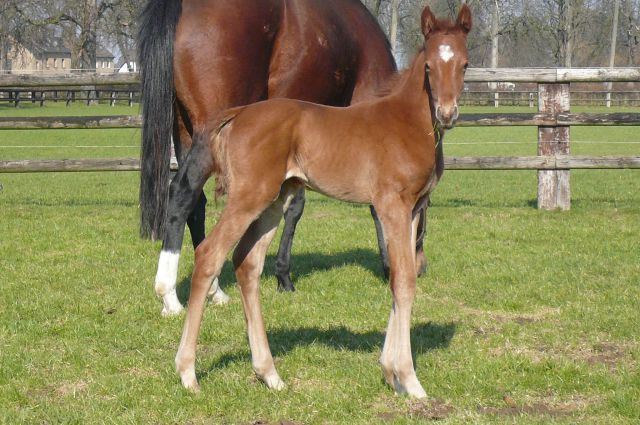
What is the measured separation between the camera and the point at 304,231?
9.23 metres

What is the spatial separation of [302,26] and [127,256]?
280 centimetres

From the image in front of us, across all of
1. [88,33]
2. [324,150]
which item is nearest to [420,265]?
[324,150]

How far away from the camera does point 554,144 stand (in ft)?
34.1

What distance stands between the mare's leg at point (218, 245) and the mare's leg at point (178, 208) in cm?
149

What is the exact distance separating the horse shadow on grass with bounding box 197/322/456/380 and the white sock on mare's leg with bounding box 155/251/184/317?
0.81 metres

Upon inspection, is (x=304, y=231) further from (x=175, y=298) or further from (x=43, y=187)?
(x=43, y=187)

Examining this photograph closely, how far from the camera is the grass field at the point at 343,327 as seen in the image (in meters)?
4.04

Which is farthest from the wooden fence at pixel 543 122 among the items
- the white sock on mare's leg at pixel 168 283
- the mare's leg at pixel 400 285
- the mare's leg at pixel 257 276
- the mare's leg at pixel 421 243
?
the mare's leg at pixel 400 285

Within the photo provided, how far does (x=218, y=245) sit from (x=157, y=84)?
7.14 ft

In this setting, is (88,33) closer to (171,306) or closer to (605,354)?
(171,306)

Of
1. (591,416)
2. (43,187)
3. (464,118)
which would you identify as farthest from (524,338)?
(43,187)

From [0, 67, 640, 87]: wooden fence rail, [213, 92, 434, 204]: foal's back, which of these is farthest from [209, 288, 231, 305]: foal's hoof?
[0, 67, 640, 87]: wooden fence rail

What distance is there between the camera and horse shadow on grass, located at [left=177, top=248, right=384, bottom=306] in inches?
276

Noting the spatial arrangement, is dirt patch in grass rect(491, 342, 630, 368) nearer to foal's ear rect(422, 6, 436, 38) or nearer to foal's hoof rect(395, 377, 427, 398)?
foal's hoof rect(395, 377, 427, 398)
